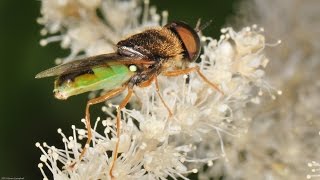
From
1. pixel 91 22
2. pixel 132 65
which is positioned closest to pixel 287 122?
pixel 132 65

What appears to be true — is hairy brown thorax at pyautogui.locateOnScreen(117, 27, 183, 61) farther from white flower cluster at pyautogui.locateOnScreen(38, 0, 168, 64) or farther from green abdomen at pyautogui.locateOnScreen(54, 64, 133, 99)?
white flower cluster at pyautogui.locateOnScreen(38, 0, 168, 64)

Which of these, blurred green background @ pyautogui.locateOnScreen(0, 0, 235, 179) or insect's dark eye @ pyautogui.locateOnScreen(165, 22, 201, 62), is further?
blurred green background @ pyautogui.locateOnScreen(0, 0, 235, 179)

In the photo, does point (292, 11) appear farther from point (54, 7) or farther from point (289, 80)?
point (54, 7)

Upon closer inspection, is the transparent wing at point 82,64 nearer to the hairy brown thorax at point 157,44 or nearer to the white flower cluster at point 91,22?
the hairy brown thorax at point 157,44

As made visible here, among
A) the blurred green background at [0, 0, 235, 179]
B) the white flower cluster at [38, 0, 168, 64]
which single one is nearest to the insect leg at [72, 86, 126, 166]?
the white flower cluster at [38, 0, 168, 64]

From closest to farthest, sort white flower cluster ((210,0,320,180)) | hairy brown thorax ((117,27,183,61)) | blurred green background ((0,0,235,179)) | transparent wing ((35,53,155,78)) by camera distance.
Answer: transparent wing ((35,53,155,78)), hairy brown thorax ((117,27,183,61)), white flower cluster ((210,0,320,180)), blurred green background ((0,0,235,179))

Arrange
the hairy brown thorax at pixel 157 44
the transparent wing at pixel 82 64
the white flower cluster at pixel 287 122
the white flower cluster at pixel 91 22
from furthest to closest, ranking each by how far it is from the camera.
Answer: the white flower cluster at pixel 91 22, the white flower cluster at pixel 287 122, the hairy brown thorax at pixel 157 44, the transparent wing at pixel 82 64

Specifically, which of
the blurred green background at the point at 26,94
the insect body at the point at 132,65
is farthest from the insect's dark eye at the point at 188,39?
the blurred green background at the point at 26,94
